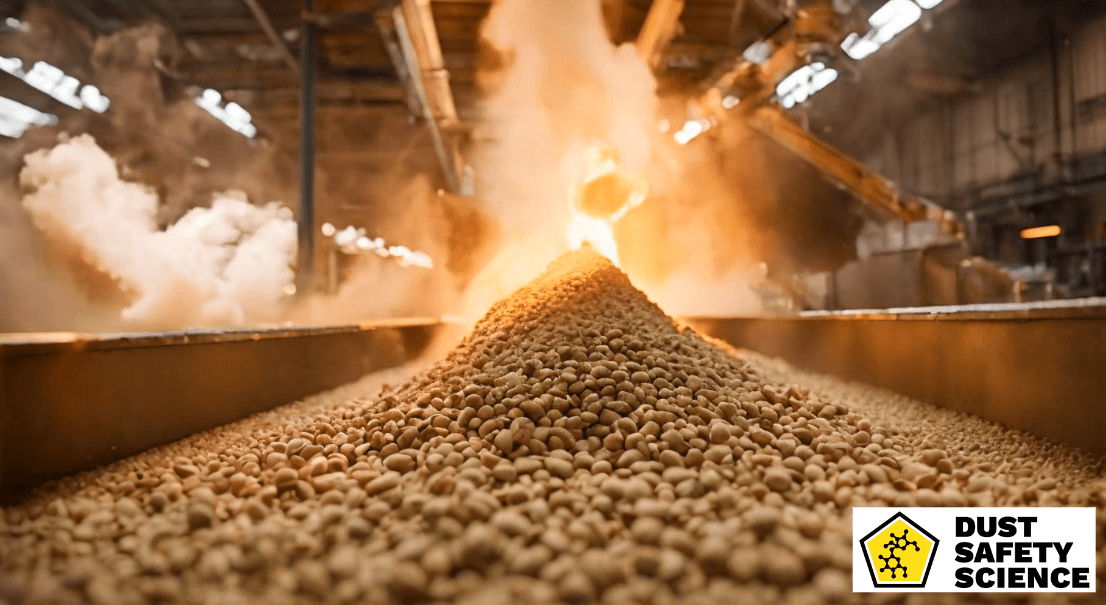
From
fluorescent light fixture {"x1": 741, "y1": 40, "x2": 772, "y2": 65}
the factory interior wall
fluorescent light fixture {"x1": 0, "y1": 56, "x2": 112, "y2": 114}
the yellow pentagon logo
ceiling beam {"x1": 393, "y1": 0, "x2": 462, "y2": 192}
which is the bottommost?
the yellow pentagon logo

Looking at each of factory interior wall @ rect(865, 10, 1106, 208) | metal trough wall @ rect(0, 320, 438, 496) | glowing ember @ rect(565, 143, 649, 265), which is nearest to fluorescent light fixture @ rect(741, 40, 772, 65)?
glowing ember @ rect(565, 143, 649, 265)

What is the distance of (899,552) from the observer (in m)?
1.06

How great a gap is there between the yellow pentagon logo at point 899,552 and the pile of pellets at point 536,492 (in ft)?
0.14

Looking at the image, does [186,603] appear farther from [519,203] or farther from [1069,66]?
[1069,66]

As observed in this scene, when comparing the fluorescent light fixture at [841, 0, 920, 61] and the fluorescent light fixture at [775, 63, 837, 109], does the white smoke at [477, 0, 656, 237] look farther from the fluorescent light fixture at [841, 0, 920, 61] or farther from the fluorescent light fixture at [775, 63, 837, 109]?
the fluorescent light fixture at [775, 63, 837, 109]

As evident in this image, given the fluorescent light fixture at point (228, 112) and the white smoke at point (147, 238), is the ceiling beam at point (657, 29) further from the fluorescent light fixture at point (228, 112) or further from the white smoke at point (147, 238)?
the fluorescent light fixture at point (228, 112)

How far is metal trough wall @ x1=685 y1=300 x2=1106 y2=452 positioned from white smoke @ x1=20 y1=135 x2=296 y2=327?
504 centimetres

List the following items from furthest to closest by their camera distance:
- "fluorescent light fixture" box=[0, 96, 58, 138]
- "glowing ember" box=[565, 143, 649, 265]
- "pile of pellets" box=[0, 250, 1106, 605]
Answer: "glowing ember" box=[565, 143, 649, 265], "fluorescent light fixture" box=[0, 96, 58, 138], "pile of pellets" box=[0, 250, 1106, 605]

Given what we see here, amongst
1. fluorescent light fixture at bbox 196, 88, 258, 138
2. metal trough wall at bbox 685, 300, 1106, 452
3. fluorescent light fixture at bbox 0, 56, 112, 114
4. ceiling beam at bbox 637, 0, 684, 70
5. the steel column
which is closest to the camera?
metal trough wall at bbox 685, 300, 1106, 452

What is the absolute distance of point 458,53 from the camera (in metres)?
5.48

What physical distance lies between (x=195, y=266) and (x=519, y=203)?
12.7ft

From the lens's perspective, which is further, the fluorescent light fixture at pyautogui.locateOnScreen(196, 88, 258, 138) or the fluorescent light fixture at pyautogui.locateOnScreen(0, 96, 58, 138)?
the fluorescent light fixture at pyautogui.locateOnScreen(196, 88, 258, 138)

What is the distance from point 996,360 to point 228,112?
23.5 feet

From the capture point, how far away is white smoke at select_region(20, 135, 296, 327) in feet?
19.5
